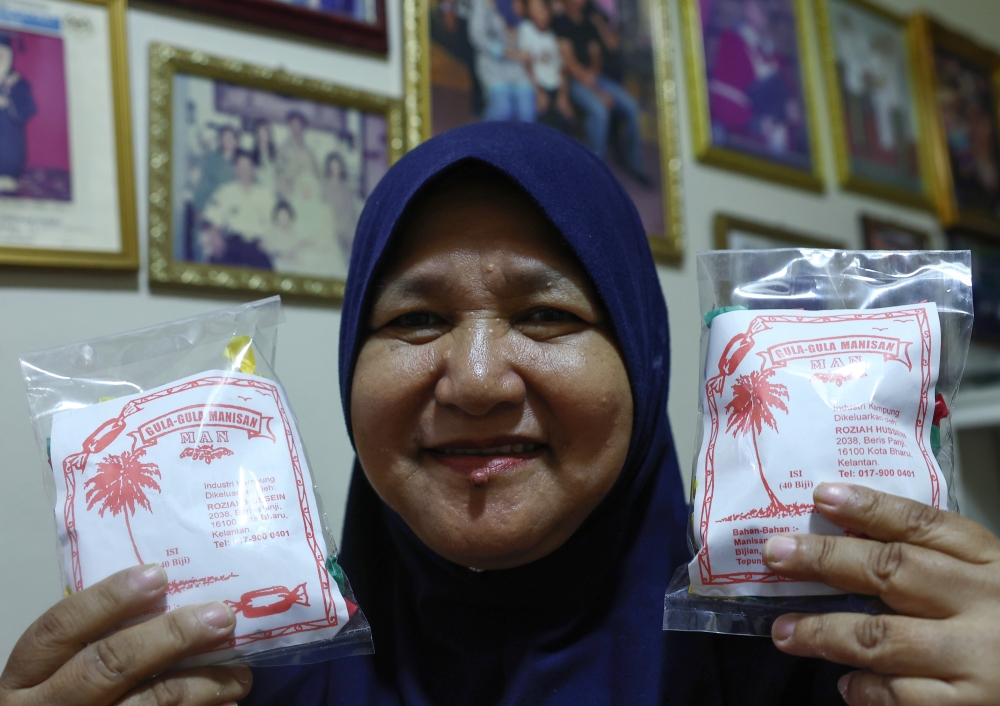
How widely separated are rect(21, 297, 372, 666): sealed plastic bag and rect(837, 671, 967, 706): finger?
42cm

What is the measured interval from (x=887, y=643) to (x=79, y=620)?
2.09 ft

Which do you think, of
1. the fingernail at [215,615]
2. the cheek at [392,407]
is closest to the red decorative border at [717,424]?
the cheek at [392,407]

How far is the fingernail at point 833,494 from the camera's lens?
595 mm

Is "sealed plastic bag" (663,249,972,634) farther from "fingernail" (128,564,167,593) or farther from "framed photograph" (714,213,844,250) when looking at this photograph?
"framed photograph" (714,213,844,250)

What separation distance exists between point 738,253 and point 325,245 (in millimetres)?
767

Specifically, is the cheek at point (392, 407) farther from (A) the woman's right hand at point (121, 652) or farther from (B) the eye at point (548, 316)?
(A) the woman's right hand at point (121, 652)

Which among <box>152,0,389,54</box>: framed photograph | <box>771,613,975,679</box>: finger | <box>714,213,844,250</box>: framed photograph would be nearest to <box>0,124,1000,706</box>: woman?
<box>771,613,975,679</box>: finger

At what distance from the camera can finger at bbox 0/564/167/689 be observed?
0.62 meters

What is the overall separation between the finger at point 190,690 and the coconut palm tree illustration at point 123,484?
11 centimetres

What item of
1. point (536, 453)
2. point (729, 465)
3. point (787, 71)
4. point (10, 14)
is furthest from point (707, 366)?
point (787, 71)

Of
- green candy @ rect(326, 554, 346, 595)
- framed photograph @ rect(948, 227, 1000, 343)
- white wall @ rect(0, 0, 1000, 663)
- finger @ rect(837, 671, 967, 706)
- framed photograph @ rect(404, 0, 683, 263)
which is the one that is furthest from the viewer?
framed photograph @ rect(948, 227, 1000, 343)

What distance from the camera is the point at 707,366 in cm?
71

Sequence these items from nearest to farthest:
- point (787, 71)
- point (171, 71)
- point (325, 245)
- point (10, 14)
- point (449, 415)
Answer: point (449, 415) → point (10, 14) → point (171, 71) → point (325, 245) → point (787, 71)

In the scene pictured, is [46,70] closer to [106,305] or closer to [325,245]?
[106,305]
